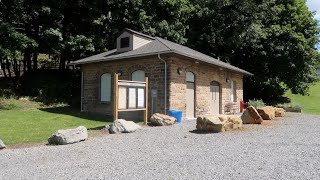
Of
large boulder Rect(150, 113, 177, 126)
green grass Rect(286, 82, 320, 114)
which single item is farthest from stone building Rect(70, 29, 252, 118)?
green grass Rect(286, 82, 320, 114)

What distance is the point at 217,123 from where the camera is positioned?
1123 centimetres

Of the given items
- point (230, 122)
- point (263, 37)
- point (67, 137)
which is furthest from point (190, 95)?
point (263, 37)

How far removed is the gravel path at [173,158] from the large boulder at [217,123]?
0.65 meters

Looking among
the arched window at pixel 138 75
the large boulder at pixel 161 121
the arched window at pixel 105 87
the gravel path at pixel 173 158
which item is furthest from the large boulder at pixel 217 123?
the arched window at pixel 105 87

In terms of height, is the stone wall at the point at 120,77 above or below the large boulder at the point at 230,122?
above

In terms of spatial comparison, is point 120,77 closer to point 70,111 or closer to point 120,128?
point 70,111

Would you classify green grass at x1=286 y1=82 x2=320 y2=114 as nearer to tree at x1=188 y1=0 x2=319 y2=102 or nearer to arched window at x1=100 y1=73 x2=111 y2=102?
tree at x1=188 y1=0 x2=319 y2=102

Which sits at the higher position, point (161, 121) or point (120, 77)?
point (120, 77)

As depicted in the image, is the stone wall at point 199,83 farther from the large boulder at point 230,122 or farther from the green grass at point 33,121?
the large boulder at point 230,122

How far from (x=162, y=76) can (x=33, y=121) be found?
6.22 meters

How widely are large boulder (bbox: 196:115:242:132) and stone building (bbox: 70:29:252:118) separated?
3.82 metres

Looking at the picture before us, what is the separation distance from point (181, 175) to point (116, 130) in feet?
19.1

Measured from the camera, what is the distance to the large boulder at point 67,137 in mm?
9258

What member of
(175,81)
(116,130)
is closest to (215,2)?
(175,81)
